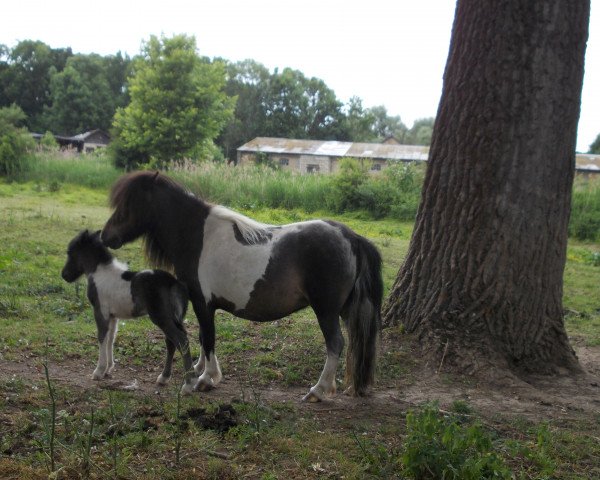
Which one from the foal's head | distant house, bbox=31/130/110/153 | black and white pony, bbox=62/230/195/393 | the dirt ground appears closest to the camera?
the dirt ground

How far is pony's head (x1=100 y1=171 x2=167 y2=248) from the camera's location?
574 cm

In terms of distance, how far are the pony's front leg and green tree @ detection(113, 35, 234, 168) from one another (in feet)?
93.0

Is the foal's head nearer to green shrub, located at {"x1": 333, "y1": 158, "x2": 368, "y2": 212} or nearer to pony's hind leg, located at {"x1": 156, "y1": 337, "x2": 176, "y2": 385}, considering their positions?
pony's hind leg, located at {"x1": 156, "y1": 337, "x2": 176, "y2": 385}

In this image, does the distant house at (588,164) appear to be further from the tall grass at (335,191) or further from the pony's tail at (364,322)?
the pony's tail at (364,322)

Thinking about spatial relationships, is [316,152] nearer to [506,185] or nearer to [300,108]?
[300,108]

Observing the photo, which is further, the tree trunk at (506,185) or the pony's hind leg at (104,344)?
the tree trunk at (506,185)

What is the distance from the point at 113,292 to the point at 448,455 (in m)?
3.45

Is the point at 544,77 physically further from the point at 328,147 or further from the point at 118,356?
the point at 328,147

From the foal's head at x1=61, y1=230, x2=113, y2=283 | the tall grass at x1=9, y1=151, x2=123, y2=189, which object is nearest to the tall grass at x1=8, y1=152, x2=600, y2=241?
the tall grass at x1=9, y1=151, x2=123, y2=189

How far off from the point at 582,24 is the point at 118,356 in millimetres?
5800

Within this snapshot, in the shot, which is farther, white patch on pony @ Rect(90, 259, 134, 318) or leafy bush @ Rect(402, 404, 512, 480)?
white patch on pony @ Rect(90, 259, 134, 318)

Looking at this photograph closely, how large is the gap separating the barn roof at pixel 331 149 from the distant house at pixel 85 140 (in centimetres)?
1559

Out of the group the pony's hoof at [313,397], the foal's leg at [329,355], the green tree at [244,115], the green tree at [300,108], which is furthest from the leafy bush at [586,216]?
the green tree at [300,108]

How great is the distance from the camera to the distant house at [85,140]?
190 feet
